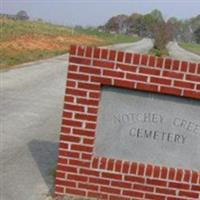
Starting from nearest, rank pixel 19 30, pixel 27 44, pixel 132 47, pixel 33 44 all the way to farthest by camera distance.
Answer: pixel 27 44 → pixel 33 44 → pixel 19 30 → pixel 132 47

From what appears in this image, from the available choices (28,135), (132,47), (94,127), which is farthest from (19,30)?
(94,127)

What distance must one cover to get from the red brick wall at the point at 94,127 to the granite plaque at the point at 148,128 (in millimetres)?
88

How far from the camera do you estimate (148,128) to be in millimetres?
6656

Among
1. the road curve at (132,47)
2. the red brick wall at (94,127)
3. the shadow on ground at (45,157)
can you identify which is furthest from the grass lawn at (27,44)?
the red brick wall at (94,127)

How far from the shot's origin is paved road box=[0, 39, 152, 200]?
23.8 feet

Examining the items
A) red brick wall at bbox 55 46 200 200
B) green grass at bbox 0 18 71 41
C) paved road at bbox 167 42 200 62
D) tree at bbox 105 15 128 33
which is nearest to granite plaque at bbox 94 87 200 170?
red brick wall at bbox 55 46 200 200

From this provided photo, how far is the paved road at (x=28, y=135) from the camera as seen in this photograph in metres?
7.26

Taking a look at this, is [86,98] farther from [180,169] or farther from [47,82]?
[47,82]

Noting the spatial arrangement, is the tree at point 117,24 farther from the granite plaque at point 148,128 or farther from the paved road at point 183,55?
the granite plaque at point 148,128

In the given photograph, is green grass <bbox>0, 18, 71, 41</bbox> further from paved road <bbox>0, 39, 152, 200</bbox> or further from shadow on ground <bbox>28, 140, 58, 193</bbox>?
shadow on ground <bbox>28, 140, 58, 193</bbox>

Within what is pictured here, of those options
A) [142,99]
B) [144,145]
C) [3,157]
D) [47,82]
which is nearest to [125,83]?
[142,99]

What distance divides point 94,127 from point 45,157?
89.2 inches

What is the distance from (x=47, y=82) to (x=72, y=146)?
1252cm

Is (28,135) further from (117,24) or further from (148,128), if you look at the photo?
(117,24)
